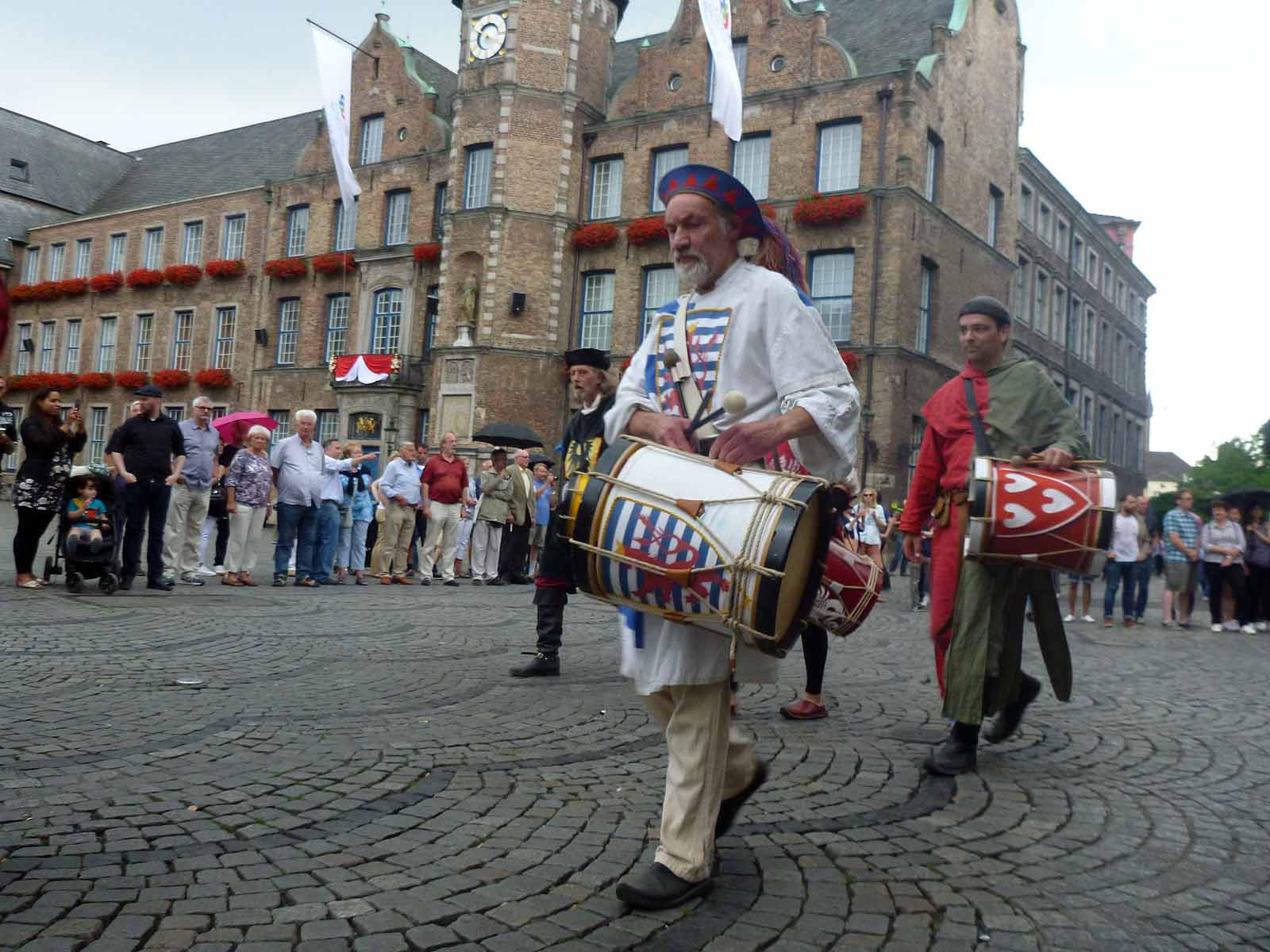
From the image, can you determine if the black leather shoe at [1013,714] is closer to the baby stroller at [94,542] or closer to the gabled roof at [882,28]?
the baby stroller at [94,542]

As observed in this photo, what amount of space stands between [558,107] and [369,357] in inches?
370

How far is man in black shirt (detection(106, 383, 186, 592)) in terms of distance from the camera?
32.4ft

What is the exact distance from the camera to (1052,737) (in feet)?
16.4

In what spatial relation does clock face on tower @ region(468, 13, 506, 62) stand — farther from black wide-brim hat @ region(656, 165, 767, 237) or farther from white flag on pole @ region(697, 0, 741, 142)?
black wide-brim hat @ region(656, 165, 767, 237)

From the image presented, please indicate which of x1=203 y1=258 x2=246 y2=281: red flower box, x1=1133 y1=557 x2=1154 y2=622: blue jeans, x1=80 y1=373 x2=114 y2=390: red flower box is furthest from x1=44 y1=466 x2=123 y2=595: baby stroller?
x1=80 y1=373 x2=114 y2=390: red flower box

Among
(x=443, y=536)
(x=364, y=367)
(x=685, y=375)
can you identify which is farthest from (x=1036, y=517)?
(x=364, y=367)

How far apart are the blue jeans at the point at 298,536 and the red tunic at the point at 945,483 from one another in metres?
8.55

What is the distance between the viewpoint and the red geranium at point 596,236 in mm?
28484

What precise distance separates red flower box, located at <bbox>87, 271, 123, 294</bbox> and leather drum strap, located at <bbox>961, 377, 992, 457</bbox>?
1628 inches

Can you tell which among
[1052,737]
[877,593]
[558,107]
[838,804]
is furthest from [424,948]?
[558,107]

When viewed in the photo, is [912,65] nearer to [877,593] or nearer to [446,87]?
[446,87]

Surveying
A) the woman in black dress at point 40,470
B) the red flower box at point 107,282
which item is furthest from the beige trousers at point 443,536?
the red flower box at point 107,282

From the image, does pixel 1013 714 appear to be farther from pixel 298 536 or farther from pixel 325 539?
pixel 325 539

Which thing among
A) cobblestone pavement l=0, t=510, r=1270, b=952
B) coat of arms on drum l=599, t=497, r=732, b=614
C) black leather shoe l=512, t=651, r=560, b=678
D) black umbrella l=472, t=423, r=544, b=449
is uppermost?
black umbrella l=472, t=423, r=544, b=449
